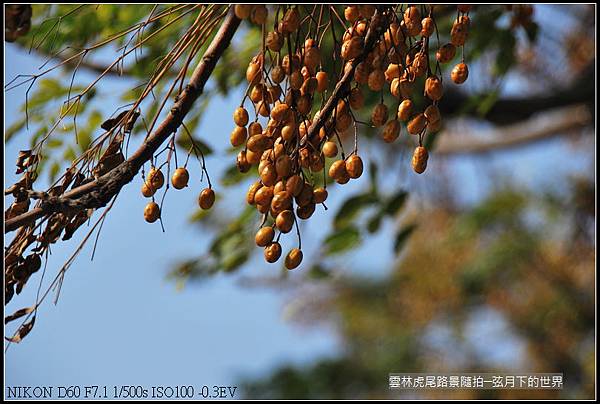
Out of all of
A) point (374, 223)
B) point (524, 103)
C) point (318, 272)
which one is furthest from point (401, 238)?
point (524, 103)

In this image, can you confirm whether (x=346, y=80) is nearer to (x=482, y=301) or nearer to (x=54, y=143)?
(x=54, y=143)

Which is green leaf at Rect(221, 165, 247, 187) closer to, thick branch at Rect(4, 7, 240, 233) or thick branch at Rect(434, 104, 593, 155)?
thick branch at Rect(4, 7, 240, 233)

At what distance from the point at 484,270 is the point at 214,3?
2952 millimetres

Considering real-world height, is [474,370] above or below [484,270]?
below

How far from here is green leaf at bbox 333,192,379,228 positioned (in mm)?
1558

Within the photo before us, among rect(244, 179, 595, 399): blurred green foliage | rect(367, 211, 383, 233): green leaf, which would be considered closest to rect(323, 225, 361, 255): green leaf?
rect(367, 211, 383, 233): green leaf

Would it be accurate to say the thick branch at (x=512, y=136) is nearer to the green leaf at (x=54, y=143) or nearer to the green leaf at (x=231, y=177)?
the green leaf at (x=231, y=177)

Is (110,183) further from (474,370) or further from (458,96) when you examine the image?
(474,370)

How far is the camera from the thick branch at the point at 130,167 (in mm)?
755

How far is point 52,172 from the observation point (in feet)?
4.78

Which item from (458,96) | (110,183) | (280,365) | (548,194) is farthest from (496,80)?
(280,365)

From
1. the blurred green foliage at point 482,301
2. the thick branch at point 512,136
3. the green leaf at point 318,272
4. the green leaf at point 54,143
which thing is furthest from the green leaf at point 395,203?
the thick branch at point 512,136

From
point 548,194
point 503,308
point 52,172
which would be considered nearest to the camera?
point 52,172

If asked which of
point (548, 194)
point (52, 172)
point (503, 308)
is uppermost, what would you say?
point (548, 194)
